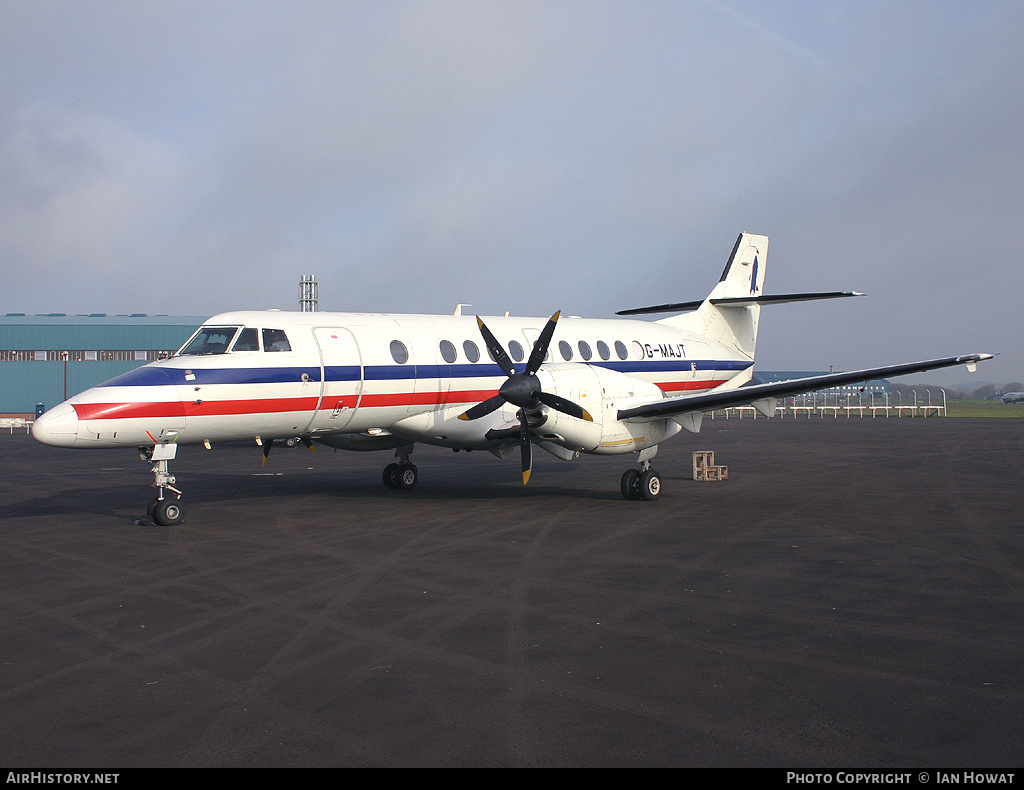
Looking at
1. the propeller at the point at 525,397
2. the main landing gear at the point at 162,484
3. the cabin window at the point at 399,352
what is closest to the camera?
the main landing gear at the point at 162,484

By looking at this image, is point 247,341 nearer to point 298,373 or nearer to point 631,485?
point 298,373

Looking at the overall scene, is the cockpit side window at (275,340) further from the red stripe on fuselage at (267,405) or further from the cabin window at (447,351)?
the cabin window at (447,351)

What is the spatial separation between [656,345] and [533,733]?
16.5 meters

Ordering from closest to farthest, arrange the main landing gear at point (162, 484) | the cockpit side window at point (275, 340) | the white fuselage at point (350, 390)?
1. the white fuselage at point (350, 390)
2. the main landing gear at point (162, 484)
3. the cockpit side window at point (275, 340)

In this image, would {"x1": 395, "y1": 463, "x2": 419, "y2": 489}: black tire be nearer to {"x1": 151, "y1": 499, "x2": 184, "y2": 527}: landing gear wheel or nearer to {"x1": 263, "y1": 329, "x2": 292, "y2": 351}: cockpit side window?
{"x1": 263, "y1": 329, "x2": 292, "y2": 351}: cockpit side window

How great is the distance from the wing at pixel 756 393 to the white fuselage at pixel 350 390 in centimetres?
40

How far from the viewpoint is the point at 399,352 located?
1617cm

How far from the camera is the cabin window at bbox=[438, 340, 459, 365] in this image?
55.5 feet

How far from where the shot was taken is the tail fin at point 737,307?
74.9ft

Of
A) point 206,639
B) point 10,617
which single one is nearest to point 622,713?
point 206,639

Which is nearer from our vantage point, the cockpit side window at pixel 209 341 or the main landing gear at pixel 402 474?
the cockpit side window at pixel 209 341

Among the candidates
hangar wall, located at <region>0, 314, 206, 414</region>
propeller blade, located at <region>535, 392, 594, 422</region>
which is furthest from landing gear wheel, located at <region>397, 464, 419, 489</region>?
hangar wall, located at <region>0, 314, 206, 414</region>

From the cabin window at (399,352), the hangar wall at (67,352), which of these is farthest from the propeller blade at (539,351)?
the hangar wall at (67,352)

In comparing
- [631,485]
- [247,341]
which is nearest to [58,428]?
[247,341]
